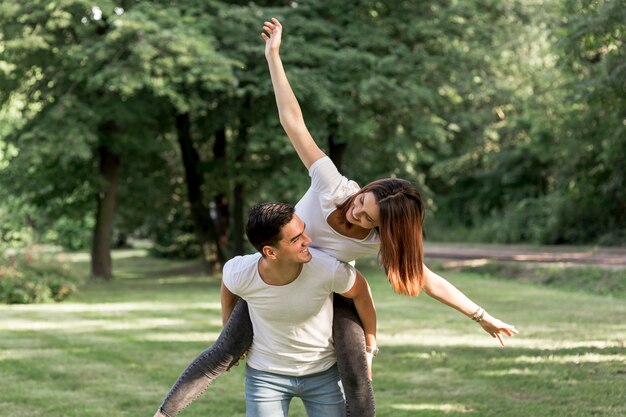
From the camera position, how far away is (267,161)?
76.4 ft

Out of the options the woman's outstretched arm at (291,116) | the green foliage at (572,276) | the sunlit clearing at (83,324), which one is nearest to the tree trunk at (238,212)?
the green foliage at (572,276)

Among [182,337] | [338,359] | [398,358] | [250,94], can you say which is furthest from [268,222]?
[250,94]

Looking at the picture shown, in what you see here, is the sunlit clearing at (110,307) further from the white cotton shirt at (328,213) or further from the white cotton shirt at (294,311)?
the white cotton shirt at (328,213)

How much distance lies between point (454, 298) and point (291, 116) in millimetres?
1177

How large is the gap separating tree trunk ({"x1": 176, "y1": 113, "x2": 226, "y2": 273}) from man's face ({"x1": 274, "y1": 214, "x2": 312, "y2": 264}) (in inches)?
762

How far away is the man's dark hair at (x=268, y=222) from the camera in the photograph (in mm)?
4348

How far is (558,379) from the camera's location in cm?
910

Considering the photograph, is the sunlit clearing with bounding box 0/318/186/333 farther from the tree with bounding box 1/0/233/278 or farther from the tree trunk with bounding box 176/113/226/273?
the tree trunk with bounding box 176/113/226/273

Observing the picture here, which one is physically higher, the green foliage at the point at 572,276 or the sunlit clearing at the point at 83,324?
the green foliage at the point at 572,276

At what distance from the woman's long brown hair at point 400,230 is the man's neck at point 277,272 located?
411 millimetres

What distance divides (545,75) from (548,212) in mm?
6368

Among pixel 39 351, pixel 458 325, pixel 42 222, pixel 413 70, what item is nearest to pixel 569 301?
pixel 458 325

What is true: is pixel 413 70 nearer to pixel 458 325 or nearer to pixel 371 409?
pixel 458 325

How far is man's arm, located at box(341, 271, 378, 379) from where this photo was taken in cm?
460
